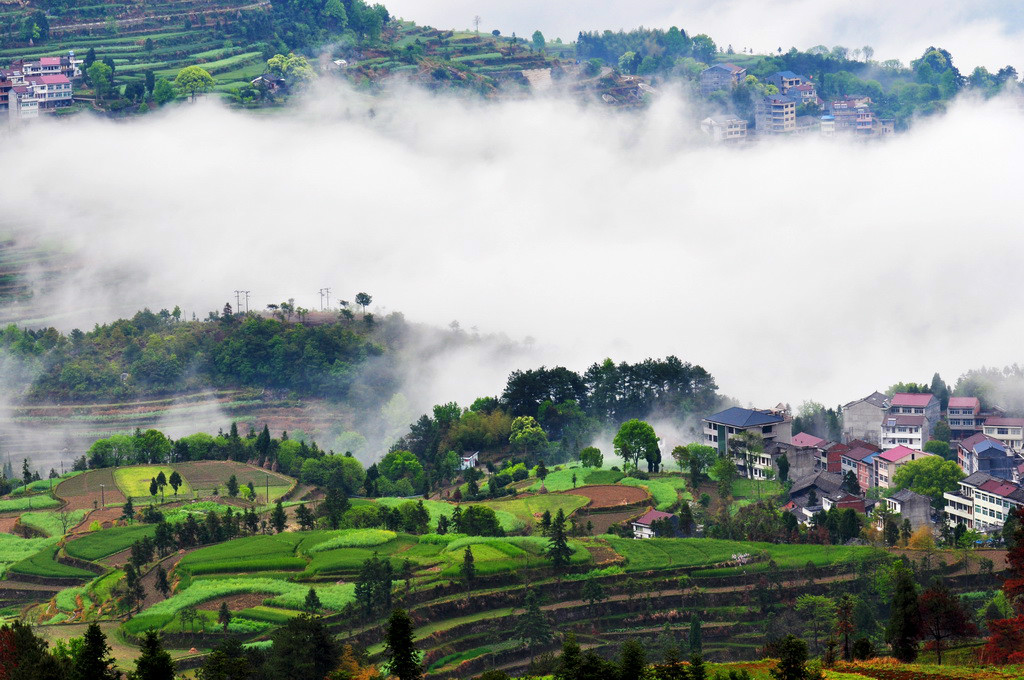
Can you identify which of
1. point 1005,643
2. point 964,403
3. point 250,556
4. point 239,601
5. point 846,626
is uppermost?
point 1005,643

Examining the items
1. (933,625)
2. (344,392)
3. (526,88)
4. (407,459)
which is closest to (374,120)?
(526,88)

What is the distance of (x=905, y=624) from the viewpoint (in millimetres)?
53906

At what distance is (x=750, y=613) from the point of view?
67250 millimetres

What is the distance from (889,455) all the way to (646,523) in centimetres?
1411

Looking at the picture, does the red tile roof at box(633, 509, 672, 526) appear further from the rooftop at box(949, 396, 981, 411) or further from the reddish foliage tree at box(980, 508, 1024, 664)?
the reddish foliage tree at box(980, 508, 1024, 664)

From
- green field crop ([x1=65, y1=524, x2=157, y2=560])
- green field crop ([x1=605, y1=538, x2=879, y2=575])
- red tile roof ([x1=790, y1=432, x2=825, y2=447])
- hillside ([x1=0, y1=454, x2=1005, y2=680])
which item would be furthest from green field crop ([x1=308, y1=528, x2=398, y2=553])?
red tile roof ([x1=790, y1=432, x2=825, y2=447])

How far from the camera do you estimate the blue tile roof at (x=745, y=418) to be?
8762cm

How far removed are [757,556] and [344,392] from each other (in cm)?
4693

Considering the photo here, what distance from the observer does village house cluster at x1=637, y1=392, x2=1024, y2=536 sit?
78688mm

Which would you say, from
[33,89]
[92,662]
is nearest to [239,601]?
[92,662]

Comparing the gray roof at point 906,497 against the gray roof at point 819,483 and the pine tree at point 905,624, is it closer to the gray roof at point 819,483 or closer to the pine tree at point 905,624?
the gray roof at point 819,483

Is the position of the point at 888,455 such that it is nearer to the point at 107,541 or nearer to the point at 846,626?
the point at 846,626

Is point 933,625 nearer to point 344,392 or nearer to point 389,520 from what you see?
point 389,520

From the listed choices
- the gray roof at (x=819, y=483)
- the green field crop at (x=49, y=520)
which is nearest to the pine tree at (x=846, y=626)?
the gray roof at (x=819, y=483)
